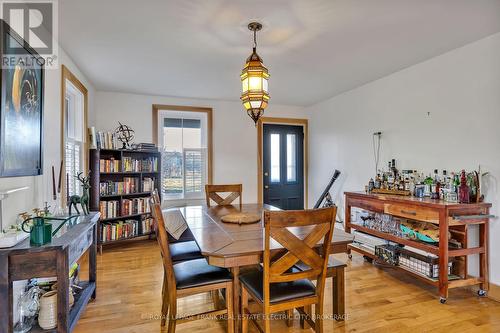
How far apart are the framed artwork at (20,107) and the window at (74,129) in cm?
98

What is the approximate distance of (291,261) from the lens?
1608 millimetres

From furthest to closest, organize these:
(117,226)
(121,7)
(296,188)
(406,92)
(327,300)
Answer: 1. (296,188)
2. (117,226)
3. (406,92)
4. (327,300)
5. (121,7)

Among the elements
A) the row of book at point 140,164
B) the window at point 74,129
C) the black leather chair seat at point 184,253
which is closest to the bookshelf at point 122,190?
the row of book at point 140,164

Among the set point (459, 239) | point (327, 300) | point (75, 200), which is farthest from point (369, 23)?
point (75, 200)

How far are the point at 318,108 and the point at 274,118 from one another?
86cm

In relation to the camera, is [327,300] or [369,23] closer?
[369,23]

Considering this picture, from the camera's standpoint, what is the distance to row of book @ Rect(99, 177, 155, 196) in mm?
3994

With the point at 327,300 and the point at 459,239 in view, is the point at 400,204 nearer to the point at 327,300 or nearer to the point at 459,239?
the point at 459,239

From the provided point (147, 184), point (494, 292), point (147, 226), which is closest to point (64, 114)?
point (147, 184)

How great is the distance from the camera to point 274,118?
540cm

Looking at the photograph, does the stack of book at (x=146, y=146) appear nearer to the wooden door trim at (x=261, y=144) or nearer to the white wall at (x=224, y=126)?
the white wall at (x=224, y=126)

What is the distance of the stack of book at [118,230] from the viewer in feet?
12.9

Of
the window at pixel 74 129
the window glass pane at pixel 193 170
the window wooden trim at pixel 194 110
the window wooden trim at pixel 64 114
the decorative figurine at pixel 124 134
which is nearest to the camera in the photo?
the window wooden trim at pixel 64 114

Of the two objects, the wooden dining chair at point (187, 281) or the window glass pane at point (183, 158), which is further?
the window glass pane at point (183, 158)
